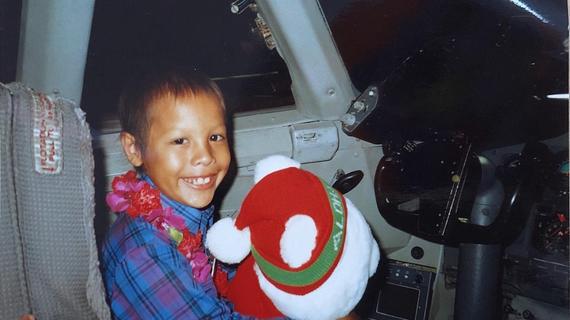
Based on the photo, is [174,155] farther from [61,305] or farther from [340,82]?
[340,82]

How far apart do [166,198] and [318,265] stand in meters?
0.43

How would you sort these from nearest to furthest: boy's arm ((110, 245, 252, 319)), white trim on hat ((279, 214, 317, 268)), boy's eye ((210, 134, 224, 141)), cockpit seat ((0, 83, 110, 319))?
cockpit seat ((0, 83, 110, 319)), white trim on hat ((279, 214, 317, 268)), boy's arm ((110, 245, 252, 319)), boy's eye ((210, 134, 224, 141))

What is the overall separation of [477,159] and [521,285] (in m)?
0.53

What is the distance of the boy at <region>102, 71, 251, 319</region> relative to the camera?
0.85 m

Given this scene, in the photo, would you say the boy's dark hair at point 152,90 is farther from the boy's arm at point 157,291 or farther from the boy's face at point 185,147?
the boy's arm at point 157,291

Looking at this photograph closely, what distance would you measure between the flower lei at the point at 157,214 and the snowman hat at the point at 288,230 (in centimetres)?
13

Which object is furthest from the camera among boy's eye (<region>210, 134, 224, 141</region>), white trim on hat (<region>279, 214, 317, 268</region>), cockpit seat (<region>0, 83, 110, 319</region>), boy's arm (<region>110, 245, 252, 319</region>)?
boy's eye (<region>210, 134, 224, 141</region>)

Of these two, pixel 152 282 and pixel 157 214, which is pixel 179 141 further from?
pixel 152 282

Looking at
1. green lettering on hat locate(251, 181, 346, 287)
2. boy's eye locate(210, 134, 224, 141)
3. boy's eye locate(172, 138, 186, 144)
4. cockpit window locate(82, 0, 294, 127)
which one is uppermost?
cockpit window locate(82, 0, 294, 127)

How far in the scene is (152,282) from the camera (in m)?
0.84

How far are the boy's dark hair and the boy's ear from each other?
1cm

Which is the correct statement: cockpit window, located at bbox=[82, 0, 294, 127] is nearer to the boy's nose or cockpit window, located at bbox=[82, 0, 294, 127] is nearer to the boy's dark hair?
the boy's dark hair

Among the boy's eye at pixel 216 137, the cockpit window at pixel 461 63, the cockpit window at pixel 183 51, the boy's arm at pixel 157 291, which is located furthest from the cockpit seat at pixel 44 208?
the cockpit window at pixel 461 63

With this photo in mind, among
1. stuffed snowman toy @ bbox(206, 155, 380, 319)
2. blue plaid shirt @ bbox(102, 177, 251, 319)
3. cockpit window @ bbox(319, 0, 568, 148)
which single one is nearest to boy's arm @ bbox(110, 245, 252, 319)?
blue plaid shirt @ bbox(102, 177, 251, 319)
